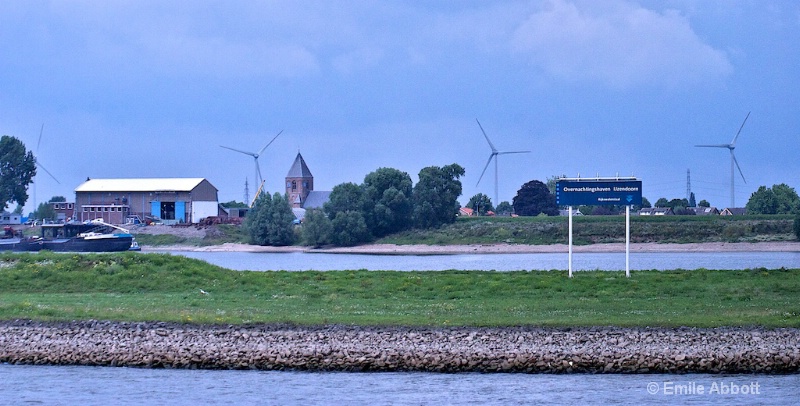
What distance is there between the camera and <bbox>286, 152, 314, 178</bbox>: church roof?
184 metres

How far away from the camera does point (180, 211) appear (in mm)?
140375

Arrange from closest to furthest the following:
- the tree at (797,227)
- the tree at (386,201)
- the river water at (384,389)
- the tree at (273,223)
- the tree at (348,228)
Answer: the river water at (384,389) → the tree at (797,227) → the tree at (348,228) → the tree at (386,201) → the tree at (273,223)

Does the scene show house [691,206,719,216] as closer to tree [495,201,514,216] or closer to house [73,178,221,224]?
tree [495,201,514,216]

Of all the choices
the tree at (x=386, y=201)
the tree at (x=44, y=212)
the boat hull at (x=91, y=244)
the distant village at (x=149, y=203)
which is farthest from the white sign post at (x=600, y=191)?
the tree at (x=44, y=212)

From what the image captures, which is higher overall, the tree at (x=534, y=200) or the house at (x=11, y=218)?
the tree at (x=534, y=200)

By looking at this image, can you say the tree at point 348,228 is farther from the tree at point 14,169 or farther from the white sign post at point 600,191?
the white sign post at point 600,191

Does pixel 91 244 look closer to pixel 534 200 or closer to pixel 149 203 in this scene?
pixel 149 203

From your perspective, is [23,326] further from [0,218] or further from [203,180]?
[0,218]

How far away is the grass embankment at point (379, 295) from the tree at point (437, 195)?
267ft

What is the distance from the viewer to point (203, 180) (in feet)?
478

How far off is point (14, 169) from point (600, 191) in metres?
132

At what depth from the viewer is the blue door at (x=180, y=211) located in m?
140

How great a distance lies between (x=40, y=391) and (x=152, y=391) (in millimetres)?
2246

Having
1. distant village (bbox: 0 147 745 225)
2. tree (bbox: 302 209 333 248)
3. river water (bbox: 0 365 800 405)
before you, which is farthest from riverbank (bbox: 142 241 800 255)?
river water (bbox: 0 365 800 405)
